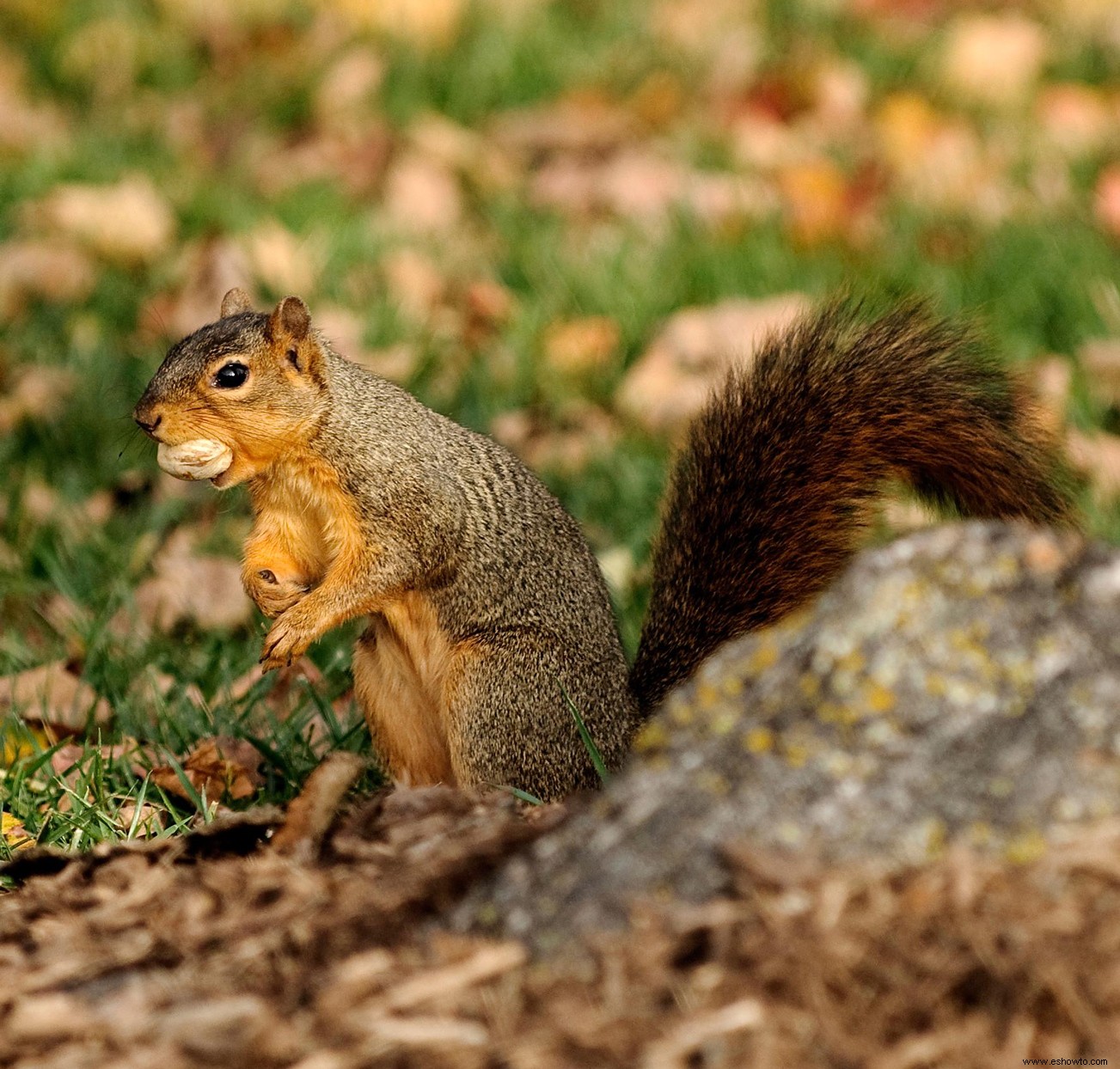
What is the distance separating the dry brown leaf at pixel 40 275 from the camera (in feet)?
13.5

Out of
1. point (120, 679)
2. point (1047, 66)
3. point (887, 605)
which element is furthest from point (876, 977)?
point (1047, 66)

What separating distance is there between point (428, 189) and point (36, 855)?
10.6ft

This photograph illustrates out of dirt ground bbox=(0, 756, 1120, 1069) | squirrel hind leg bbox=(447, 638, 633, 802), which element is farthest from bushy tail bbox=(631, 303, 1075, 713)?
dirt ground bbox=(0, 756, 1120, 1069)

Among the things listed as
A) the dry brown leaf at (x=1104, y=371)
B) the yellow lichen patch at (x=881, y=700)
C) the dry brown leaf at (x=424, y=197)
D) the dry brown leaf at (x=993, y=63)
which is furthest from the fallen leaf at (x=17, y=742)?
the dry brown leaf at (x=993, y=63)

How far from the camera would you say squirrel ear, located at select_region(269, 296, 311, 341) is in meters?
2.51

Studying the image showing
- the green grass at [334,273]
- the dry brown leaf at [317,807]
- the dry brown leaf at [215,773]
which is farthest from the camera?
the green grass at [334,273]

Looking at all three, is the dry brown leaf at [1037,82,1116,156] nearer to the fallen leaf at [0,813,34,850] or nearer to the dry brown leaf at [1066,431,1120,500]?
the dry brown leaf at [1066,431,1120,500]

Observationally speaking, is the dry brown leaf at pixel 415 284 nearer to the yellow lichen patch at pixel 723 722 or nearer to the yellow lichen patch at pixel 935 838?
the yellow lichen patch at pixel 723 722

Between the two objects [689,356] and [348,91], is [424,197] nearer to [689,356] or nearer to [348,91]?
[348,91]

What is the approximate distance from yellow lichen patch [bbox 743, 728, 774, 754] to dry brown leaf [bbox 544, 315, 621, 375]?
2.44m

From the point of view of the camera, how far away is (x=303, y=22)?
5.74m

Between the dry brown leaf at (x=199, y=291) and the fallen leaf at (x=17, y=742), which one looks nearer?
the fallen leaf at (x=17, y=742)

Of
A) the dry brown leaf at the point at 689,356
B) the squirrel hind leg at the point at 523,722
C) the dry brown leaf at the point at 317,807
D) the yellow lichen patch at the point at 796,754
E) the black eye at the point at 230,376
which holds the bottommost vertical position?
the squirrel hind leg at the point at 523,722

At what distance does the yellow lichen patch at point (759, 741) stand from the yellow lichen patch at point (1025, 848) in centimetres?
21
